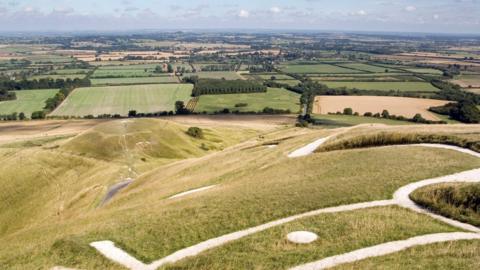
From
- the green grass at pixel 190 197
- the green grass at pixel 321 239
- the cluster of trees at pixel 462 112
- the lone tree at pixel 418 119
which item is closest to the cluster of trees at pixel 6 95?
the green grass at pixel 190 197

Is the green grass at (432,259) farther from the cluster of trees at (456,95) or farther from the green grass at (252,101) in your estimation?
the cluster of trees at (456,95)

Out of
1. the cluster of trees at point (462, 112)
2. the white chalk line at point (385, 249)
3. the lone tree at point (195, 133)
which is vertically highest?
the white chalk line at point (385, 249)

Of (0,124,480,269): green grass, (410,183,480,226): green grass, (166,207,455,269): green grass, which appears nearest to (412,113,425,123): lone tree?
(0,124,480,269): green grass

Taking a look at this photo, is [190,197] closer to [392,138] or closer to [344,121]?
[392,138]

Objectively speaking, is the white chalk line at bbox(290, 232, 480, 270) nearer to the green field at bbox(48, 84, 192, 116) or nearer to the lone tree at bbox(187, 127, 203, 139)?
the lone tree at bbox(187, 127, 203, 139)

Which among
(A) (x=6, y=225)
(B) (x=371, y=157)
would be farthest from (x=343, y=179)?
(A) (x=6, y=225)

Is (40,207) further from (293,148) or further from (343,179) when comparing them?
(343,179)
